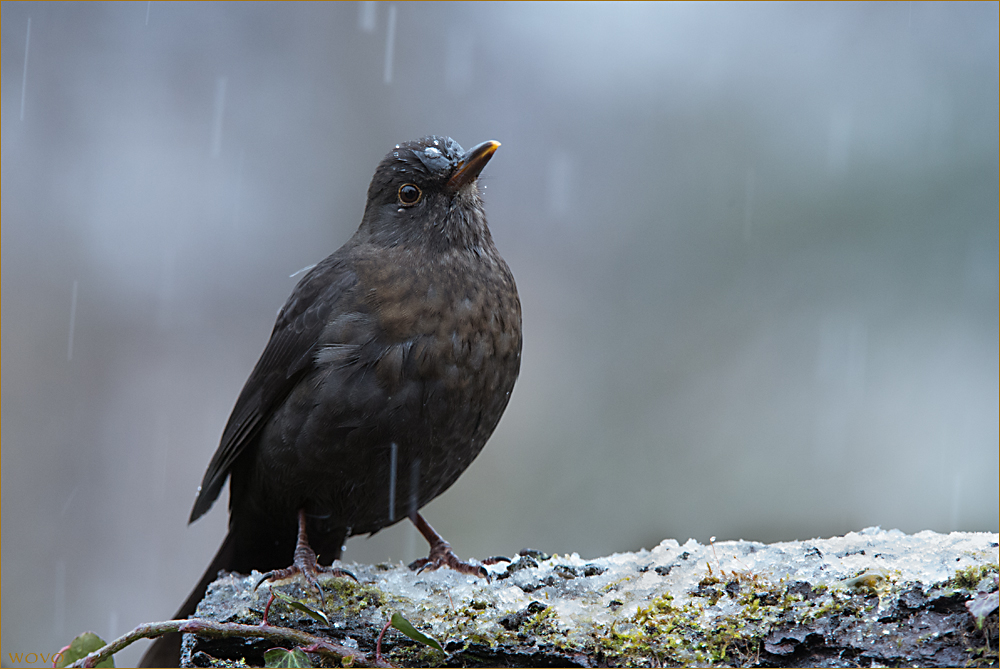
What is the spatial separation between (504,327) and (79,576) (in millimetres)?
6470

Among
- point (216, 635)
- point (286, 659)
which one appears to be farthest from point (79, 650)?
point (286, 659)

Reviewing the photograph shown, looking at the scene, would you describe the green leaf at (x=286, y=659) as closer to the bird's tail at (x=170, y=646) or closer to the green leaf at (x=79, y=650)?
the green leaf at (x=79, y=650)

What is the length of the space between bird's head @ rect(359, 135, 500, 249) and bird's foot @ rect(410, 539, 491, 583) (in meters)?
1.31

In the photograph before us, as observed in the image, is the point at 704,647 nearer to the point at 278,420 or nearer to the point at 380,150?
the point at 278,420

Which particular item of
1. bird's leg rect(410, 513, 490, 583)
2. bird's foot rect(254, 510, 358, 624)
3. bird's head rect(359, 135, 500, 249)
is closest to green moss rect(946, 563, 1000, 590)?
bird's leg rect(410, 513, 490, 583)

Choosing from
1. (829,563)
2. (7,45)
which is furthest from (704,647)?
(7,45)

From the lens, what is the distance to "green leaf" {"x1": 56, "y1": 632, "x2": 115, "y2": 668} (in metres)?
2.03

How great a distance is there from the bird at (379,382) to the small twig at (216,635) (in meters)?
1.06

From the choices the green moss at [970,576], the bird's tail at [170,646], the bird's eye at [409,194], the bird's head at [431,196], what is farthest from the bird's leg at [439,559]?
the green moss at [970,576]

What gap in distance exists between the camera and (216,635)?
201 centimetres

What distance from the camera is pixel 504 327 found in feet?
10.7

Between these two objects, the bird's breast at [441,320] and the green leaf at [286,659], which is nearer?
the green leaf at [286,659]

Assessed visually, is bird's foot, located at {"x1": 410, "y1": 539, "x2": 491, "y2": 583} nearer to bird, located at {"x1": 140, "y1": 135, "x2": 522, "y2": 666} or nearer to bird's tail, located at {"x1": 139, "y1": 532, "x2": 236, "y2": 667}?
bird, located at {"x1": 140, "y1": 135, "x2": 522, "y2": 666}

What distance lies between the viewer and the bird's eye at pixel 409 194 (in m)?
3.54
